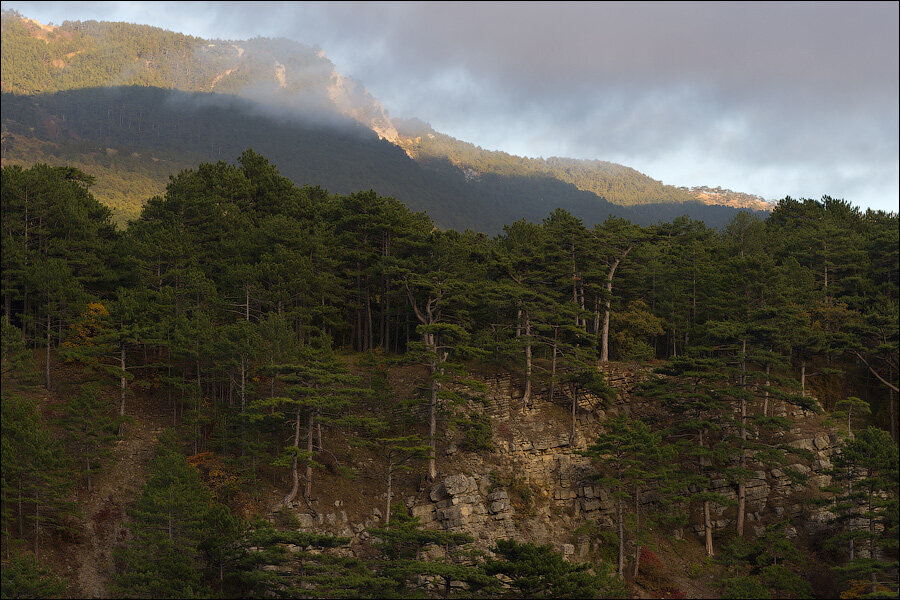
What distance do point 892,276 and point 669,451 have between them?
30994 millimetres

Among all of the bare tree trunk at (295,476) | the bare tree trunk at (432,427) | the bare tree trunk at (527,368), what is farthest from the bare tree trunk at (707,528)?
the bare tree trunk at (295,476)

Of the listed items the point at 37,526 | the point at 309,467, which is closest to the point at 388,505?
the point at 309,467

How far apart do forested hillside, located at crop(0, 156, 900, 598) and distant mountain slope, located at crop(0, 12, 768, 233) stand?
4860 centimetres

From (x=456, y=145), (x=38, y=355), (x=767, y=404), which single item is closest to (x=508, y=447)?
(x=767, y=404)

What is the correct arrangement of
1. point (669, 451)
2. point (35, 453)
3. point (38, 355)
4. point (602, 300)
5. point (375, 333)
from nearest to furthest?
point (35, 453), point (669, 451), point (38, 355), point (602, 300), point (375, 333)

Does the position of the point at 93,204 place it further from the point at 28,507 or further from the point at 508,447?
the point at 508,447

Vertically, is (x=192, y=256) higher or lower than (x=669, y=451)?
higher

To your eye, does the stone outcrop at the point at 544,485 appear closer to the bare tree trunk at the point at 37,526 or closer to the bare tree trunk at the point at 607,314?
the bare tree trunk at the point at 607,314

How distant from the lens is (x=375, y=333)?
5694 cm

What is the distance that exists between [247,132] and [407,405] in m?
120

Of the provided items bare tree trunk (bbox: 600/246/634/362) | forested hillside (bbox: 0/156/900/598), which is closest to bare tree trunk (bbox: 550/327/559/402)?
forested hillside (bbox: 0/156/900/598)

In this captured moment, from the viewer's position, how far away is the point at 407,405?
39594 millimetres

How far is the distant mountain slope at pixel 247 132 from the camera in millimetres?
113062

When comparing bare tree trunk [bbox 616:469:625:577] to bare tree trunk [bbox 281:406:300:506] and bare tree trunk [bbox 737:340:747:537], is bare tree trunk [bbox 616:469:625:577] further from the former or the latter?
bare tree trunk [bbox 281:406:300:506]
